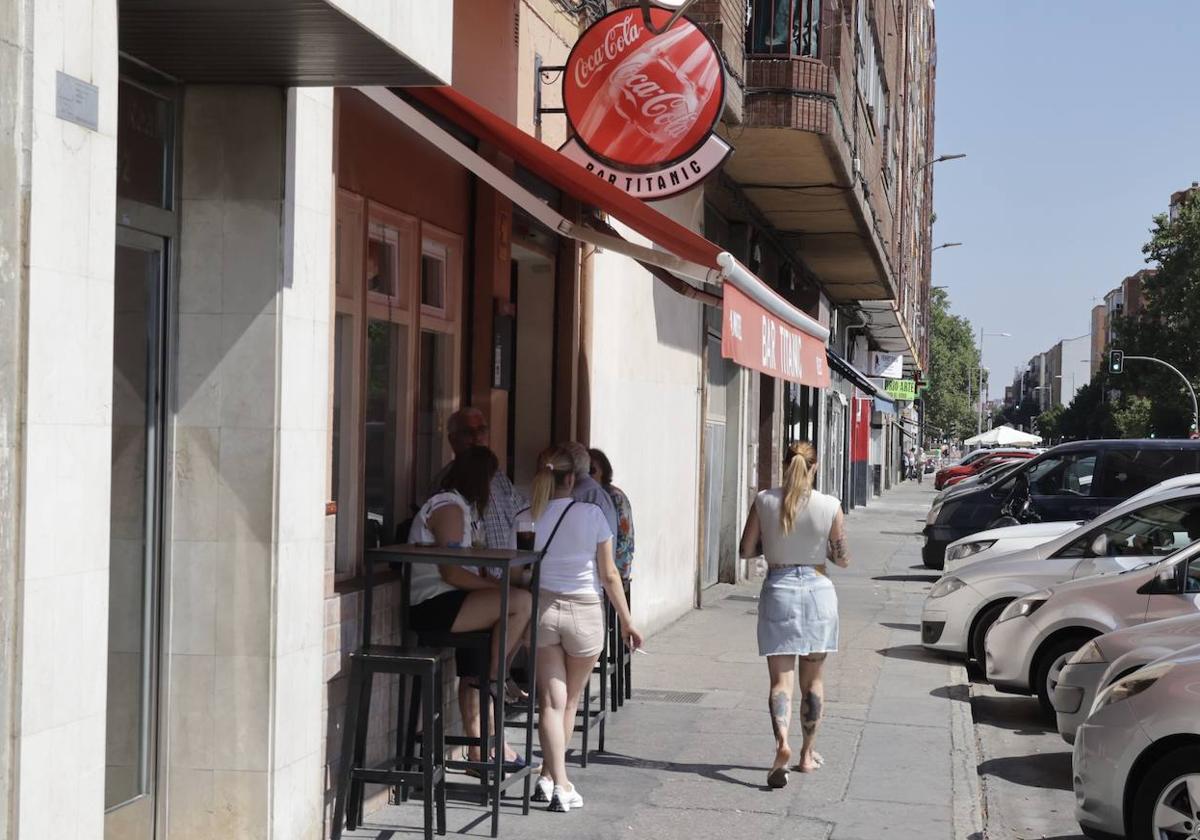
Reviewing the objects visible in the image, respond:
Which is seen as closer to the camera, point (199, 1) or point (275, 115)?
point (199, 1)

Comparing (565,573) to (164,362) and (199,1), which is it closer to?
(164,362)

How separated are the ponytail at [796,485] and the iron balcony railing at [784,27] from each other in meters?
8.27

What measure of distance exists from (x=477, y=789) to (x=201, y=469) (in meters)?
2.24

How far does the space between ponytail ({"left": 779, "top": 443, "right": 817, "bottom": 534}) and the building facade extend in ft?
3.64

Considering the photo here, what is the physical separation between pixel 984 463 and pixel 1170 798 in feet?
111

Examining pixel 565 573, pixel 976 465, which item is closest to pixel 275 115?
pixel 565 573

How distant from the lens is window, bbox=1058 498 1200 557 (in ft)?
37.0

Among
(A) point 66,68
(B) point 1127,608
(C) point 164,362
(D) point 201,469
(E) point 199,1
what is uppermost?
(E) point 199,1

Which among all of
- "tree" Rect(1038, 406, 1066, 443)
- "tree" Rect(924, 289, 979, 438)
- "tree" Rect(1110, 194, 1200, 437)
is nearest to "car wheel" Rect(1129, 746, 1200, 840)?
"tree" Rect(1110, 194, 1200, 437)

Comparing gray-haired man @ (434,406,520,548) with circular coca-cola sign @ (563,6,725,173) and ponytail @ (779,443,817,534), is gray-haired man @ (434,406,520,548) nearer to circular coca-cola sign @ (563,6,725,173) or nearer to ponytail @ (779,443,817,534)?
ponytail @ (779,443,817,534)

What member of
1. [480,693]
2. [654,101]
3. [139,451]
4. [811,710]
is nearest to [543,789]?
[480,693]

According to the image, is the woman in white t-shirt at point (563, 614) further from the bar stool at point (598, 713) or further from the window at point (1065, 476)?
the window at point (1065, 476)

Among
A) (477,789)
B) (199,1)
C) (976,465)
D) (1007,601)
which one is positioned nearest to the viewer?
(199,1)

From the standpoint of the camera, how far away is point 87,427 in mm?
4426
